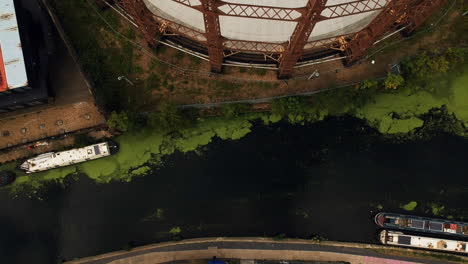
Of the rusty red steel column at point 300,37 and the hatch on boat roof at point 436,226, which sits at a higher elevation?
the rusty red steel column at point 300,37

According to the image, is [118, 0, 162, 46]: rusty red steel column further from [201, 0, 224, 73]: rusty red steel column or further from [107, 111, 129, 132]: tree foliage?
[107, 111, 129, 132]: tree foliage

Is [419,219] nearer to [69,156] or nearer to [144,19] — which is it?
[144,19]

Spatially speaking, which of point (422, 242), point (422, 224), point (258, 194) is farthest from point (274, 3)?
point (422, 242)

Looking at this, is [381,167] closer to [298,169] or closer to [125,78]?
[298,169]

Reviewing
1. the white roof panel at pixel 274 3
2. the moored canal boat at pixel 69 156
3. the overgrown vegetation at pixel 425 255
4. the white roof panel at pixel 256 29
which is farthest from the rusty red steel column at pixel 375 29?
the moored canal boat at pixel 69 156

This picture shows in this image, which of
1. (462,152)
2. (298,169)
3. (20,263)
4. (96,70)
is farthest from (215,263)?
(462,152)

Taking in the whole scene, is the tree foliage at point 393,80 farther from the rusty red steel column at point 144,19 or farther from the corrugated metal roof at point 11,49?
the corrugated metal roof at point 11,49
